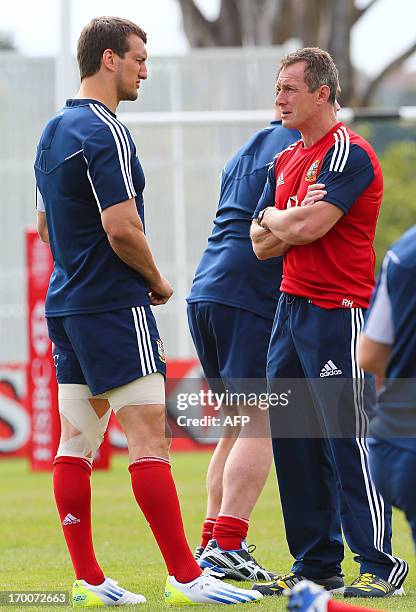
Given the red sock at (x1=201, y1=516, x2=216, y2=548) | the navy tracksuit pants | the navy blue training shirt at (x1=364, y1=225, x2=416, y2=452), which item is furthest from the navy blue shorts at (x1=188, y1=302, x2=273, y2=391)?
the navy blue training shirt at (x1=364, y1=225, x2=416, y2=452)

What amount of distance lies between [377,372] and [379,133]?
51.5 meters

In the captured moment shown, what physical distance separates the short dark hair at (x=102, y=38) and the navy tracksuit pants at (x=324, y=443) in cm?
129

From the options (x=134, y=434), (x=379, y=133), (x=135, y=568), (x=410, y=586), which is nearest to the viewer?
(x=134, y=434)

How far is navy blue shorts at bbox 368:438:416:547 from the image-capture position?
12.3 ft

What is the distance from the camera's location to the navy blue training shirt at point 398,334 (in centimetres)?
371

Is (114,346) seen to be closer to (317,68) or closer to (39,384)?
(317,68)

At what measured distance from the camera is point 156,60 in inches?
732

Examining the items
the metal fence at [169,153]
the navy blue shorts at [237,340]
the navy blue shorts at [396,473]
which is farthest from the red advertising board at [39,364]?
the navy blue shorts at [396,473]

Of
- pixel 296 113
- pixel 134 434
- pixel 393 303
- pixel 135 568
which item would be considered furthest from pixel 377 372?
pixel 135 568

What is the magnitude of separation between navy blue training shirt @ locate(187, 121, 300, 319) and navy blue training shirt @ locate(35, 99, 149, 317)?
100cm

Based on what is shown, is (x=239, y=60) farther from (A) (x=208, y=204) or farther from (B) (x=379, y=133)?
(B) (x=379, y=133)

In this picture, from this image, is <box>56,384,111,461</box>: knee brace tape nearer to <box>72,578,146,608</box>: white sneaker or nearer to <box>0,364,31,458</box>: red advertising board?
<box>72,578,146,608</box>: white sneaker

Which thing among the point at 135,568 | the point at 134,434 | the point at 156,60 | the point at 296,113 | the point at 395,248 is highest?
the point at 156,60

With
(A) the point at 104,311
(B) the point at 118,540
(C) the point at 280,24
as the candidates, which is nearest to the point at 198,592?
(A) the point at 104,311
